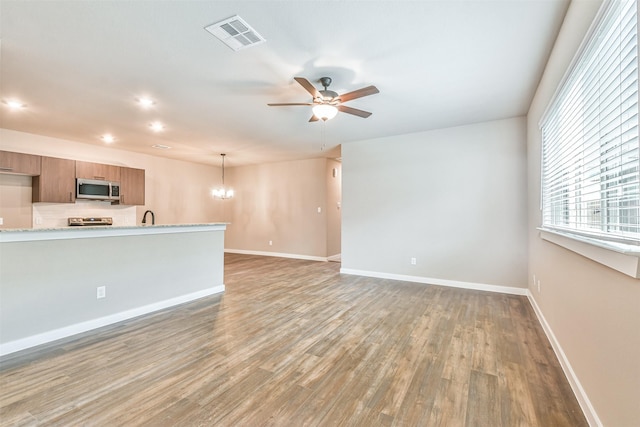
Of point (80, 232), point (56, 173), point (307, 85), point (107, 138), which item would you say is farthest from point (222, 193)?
point (307, 85)

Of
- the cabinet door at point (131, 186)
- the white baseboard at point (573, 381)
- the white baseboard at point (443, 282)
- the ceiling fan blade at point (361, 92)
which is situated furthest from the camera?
the cabinet door at point (131, 186)

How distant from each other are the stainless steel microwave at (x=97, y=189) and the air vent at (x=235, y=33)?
4.70 metres

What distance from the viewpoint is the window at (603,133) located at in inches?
49.9

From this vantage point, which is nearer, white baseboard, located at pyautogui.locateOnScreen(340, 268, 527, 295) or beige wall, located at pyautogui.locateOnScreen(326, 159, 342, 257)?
white baseboard, located at pyautogui.locateOnScreen(340, 268, 527, 295)

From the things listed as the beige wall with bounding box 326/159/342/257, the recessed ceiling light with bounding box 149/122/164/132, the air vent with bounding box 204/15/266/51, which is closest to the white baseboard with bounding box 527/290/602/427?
the air vent with bounding box 204/15/266/51

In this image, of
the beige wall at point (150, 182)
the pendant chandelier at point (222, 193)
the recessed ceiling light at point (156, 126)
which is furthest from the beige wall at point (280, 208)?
the recessed ceiling light at point (156, 126)

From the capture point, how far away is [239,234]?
8453 millimetres

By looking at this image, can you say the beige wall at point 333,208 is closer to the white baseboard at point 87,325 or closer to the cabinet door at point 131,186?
the white baseboard at point 87,325

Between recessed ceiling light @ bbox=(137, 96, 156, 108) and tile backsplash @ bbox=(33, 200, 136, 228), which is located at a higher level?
recessed ceiling light @ bbox=(137, 96, 156, 108)

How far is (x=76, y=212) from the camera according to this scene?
552cm

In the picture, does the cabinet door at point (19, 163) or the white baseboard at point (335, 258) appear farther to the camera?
the white baseboard at point (335, 258)

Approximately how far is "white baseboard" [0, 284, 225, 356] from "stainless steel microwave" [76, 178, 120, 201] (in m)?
3.24

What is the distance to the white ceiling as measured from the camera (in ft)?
6.57

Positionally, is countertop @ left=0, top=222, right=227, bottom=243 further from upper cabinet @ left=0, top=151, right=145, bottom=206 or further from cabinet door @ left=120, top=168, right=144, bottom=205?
cabinet door @ left=120, top=168, right=144, bottom=205
